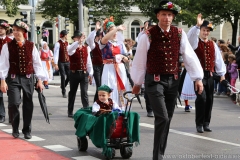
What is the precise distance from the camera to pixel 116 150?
8.23 m

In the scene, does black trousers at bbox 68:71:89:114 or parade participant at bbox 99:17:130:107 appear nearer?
parade participant at bbox 99:17:130:107

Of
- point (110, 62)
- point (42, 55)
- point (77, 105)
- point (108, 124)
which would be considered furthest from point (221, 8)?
point (108, 124)

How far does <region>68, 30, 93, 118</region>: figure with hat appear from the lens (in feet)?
40.5

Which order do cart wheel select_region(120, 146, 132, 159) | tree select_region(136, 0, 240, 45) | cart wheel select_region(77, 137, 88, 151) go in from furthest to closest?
tree select_region(136, 0, 240, 45)
cart wheel select_region(77, 137, 88, 151)
cart wheel select_region(120, 146, 132, 159)

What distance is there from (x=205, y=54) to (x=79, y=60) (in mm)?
3561

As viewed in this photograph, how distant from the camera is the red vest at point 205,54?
32.4 feet

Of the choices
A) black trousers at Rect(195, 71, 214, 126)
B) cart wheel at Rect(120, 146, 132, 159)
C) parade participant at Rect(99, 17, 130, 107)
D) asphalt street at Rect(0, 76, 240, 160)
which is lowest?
asphalt street at Rect(0, 76, 240, 160)

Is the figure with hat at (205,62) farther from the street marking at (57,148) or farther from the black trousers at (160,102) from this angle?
the black trousers at (160,102)

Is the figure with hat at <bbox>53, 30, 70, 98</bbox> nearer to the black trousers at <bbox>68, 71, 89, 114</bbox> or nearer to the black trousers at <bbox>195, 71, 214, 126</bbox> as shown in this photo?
the black trousers at <bbox>68, 71, 89, 114</bbox>

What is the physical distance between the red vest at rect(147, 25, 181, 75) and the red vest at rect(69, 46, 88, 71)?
566 cm

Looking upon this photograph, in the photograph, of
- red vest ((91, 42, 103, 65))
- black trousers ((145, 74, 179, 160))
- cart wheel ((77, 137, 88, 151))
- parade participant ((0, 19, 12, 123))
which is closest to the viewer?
black trousers ((145, 74, 179, 160))

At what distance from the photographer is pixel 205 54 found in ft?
32.4

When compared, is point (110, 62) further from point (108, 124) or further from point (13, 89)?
point (108, 124)

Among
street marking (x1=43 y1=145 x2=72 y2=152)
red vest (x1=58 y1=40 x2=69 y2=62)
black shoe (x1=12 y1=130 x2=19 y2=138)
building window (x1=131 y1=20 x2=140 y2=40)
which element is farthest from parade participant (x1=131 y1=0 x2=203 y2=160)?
building window (x1=131 y1=20 x2=140 y2=40)
